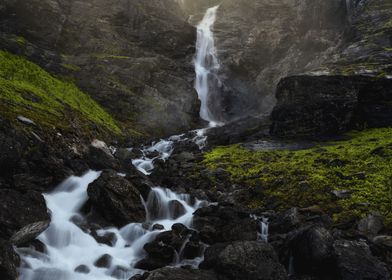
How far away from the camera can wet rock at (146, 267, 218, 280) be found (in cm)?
1088

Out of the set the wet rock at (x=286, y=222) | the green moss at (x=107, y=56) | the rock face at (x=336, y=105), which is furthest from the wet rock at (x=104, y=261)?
the green moss at (x=107, y=56)

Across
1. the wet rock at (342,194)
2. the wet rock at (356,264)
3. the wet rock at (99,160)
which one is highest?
the wet rock at (99,160)

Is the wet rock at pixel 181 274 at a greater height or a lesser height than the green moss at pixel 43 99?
lesser

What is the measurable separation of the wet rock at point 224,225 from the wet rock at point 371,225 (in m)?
3.75

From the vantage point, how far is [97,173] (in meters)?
19.1

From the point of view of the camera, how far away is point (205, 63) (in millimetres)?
52562

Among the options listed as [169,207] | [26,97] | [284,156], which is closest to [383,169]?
[284,156]

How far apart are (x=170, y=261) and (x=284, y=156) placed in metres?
12.5

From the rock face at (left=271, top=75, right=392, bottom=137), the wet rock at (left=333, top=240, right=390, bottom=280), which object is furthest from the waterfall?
the wet rock at (left=333, top=240, right=390, bottom=280)

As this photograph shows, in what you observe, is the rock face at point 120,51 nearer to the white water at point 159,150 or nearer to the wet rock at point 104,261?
the white water at point 159,150

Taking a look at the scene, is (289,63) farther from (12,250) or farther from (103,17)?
(12,250)

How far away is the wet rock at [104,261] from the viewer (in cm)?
1308

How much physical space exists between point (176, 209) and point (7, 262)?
8.05 metres

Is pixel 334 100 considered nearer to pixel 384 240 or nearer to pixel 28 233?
pixel 384 240
